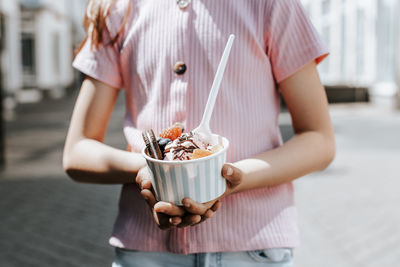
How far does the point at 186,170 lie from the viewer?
3.22 feet

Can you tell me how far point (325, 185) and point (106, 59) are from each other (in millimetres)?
5108

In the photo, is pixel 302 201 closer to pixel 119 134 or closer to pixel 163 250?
pixel 163 250

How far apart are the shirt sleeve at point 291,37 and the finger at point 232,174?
0.33 m

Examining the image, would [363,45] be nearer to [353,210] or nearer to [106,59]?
[353,210]

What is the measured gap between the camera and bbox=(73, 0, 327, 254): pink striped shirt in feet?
4.02

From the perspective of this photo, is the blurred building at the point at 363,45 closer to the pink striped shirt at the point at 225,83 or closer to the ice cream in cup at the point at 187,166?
the pink striped shirt at the point at 225,83

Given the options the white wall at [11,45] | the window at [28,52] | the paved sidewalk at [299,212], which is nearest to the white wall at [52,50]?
the window at [28,52]

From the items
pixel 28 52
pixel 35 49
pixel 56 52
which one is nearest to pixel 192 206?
pixel 28 52

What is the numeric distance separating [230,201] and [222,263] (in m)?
0.16

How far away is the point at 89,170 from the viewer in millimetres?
1275

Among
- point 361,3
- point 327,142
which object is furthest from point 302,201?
point 361,3

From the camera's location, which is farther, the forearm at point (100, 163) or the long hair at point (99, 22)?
the long hair at point (99, 22)

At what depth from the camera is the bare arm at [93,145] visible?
4.03 feet

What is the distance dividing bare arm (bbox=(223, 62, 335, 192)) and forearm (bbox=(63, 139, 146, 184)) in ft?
1.01
